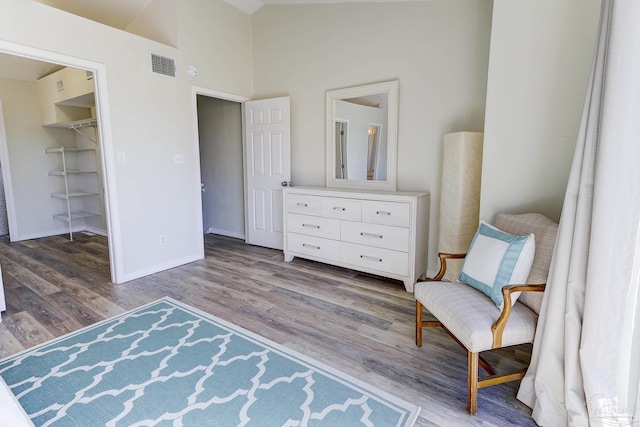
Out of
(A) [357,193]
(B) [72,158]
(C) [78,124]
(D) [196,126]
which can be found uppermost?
(C) [78,124]

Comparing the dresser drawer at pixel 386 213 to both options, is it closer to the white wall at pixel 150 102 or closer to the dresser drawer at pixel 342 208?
the dresser drawer at pixel 342 208

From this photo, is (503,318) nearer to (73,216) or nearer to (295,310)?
(295,310)

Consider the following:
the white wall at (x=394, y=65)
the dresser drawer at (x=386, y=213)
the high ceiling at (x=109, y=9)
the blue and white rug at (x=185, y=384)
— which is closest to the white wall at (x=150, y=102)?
the high ceiling at (x=109, y=9)

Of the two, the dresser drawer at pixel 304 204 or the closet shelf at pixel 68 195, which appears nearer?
the dresser drawer at pixel 304 204

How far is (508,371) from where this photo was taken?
1.97m

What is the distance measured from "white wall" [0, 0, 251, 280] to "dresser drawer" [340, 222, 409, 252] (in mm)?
1936

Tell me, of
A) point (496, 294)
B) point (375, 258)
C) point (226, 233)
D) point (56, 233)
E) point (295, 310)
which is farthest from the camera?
point (56, 233)

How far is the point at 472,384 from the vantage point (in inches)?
64.1

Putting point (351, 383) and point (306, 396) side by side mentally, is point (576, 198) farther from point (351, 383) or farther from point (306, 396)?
point (306, 396)

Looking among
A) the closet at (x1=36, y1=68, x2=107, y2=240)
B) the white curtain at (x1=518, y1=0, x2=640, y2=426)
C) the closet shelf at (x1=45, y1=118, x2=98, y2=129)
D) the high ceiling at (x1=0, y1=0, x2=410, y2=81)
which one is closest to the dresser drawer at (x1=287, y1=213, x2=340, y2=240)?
the white curtain at (x1=518, y1=0, x2=640, y2=426)

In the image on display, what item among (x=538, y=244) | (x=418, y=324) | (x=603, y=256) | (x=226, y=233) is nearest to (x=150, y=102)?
(x=226, y=233)

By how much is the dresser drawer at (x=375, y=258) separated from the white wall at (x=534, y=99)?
1042 millimetres

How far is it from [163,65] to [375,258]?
9.99ft

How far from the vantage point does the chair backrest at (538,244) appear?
5.79 ft
